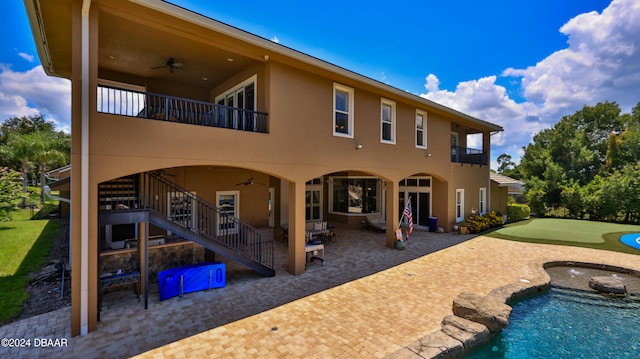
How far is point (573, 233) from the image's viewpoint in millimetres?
15898

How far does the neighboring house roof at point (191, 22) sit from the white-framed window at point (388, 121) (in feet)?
4.11

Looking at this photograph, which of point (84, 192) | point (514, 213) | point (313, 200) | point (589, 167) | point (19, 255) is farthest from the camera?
point (589, 167)

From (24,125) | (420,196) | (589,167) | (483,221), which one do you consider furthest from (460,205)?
(24,125)

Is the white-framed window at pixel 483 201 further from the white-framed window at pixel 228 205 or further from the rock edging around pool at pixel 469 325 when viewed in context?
the white-framed window at pixel 228 205

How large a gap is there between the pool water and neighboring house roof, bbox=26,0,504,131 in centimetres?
834

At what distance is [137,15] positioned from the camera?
6016 mm

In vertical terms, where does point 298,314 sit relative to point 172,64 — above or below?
below

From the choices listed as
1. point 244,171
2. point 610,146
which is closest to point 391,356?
point 244,171

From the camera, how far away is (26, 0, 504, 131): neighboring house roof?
226 inches

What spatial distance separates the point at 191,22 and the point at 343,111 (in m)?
5.70

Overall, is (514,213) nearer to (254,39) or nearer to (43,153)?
(254,39)

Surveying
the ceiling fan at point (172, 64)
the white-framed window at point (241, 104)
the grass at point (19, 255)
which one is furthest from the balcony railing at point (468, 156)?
the grass at point (19, 255)

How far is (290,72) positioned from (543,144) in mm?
47064

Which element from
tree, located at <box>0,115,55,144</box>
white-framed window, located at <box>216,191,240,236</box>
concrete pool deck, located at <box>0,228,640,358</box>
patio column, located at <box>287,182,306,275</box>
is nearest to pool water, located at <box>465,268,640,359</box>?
concrete pool deck, located at <box>0,228,640,358</box>
